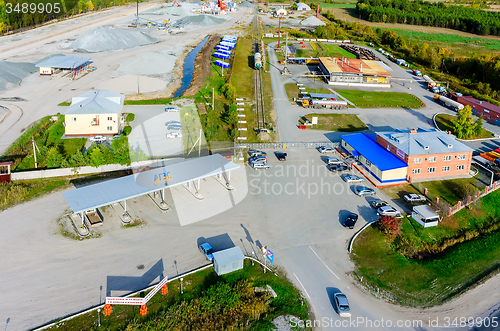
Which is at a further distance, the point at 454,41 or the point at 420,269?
the point at 454,41

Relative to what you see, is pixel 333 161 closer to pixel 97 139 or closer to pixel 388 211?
pixel 388 211

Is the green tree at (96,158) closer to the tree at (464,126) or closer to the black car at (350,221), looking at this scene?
the black car at (350,221)

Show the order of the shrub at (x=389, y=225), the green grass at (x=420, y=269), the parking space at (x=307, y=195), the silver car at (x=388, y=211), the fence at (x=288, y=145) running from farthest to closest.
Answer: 1. the fence at (x=288, y=145)
2. the silver car at (x=388, y=211)
3. the parking space at (x=307, y=195)
4. the shrub at (x=389, y=225)
5. the green grass at (x=420, y=269)

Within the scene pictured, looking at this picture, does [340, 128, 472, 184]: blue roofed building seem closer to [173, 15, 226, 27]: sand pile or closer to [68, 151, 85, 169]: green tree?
[68, 151, 85, 169]: green tree

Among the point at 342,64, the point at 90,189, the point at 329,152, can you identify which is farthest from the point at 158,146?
the point at 342,64

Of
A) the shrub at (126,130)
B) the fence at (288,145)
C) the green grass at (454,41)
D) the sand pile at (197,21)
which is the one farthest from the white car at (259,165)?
the sand pile at (197,21)

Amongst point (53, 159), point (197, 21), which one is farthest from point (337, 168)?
point (197, 21)
